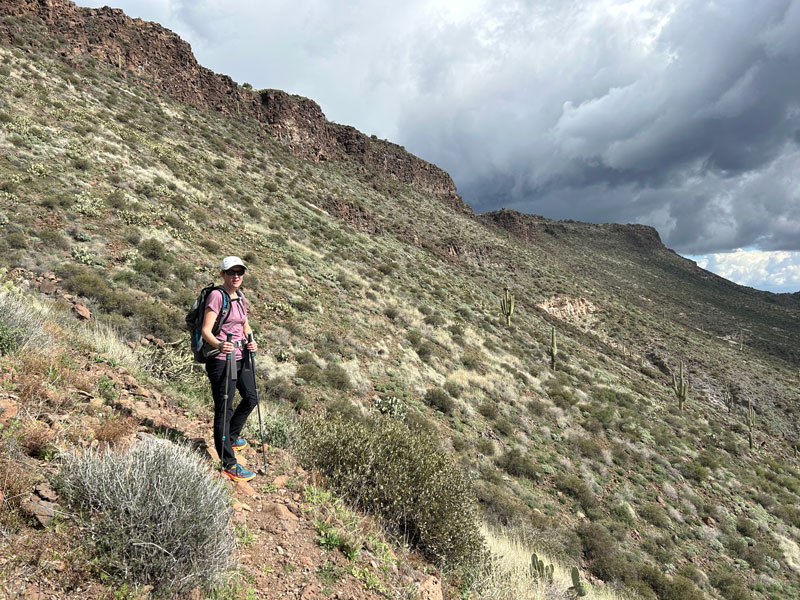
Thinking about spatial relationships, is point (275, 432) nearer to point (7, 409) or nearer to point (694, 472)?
point (7, 409)

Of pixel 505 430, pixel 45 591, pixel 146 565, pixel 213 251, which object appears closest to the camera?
pixel 45 591

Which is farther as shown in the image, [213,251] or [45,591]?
[213,251]

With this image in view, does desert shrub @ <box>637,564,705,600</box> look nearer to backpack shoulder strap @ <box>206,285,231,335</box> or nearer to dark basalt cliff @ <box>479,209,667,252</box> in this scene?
backpack shoulder strap @ <box>206,285,231,335</box>

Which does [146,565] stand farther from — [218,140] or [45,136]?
[218,140]

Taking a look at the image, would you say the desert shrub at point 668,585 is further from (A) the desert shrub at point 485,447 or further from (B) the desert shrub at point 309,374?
(B) the desert shrub at point 309,374

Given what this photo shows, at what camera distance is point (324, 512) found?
3.83 m

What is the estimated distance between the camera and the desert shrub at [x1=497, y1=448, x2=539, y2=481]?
34.9 ft

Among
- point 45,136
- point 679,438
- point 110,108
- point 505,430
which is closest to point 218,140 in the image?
point 110,108

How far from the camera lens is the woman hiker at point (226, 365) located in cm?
376

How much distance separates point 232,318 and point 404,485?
9.38 ft

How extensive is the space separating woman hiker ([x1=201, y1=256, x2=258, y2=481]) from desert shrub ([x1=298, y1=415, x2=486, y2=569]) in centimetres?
108

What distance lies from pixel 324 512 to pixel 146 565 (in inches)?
69.7

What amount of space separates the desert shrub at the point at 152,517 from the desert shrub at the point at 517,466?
9.49 metres

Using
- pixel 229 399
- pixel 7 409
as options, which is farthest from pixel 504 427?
pixel 7 409
